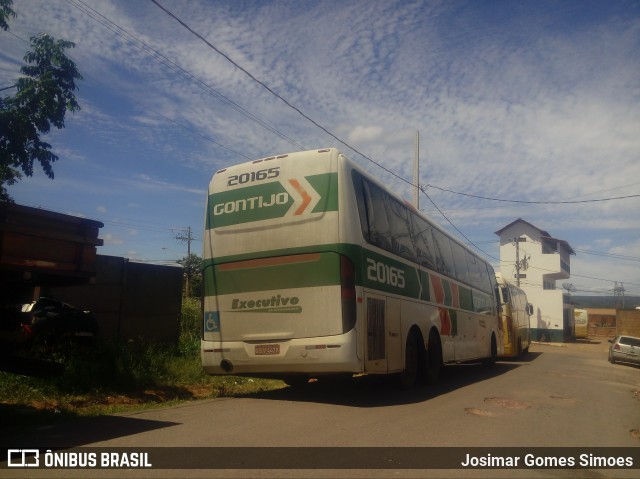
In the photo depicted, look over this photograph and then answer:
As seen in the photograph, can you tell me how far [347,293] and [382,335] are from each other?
49.0 inches

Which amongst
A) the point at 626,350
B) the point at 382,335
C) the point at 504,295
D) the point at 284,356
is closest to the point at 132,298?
the point at 284,356

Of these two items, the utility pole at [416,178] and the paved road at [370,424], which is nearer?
the paved road at [370,424]

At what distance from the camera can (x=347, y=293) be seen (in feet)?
24.7

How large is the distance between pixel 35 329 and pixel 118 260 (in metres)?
3.40

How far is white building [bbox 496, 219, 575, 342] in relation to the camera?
5225cm

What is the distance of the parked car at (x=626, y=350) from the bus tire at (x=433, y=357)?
727 inches

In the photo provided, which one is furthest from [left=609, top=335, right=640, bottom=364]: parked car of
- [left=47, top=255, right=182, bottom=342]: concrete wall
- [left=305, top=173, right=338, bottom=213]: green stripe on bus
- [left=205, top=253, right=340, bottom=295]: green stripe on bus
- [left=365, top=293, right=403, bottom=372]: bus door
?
[left=305, top=173, right=338, bottom=213]: green stripe on bus

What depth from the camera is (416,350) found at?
33.2 feet

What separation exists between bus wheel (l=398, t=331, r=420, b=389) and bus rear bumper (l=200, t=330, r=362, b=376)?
226cm

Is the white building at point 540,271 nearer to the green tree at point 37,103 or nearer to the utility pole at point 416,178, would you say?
the utility pole at point 416,178

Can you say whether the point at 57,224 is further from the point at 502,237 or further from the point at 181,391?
the point at 502,237

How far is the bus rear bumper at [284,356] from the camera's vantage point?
741 cm

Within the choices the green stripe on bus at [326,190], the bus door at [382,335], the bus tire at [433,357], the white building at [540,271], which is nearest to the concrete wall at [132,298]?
the green stripe on bus at [326,190]

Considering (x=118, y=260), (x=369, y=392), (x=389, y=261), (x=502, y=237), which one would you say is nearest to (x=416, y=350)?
(x=369, y=392)
